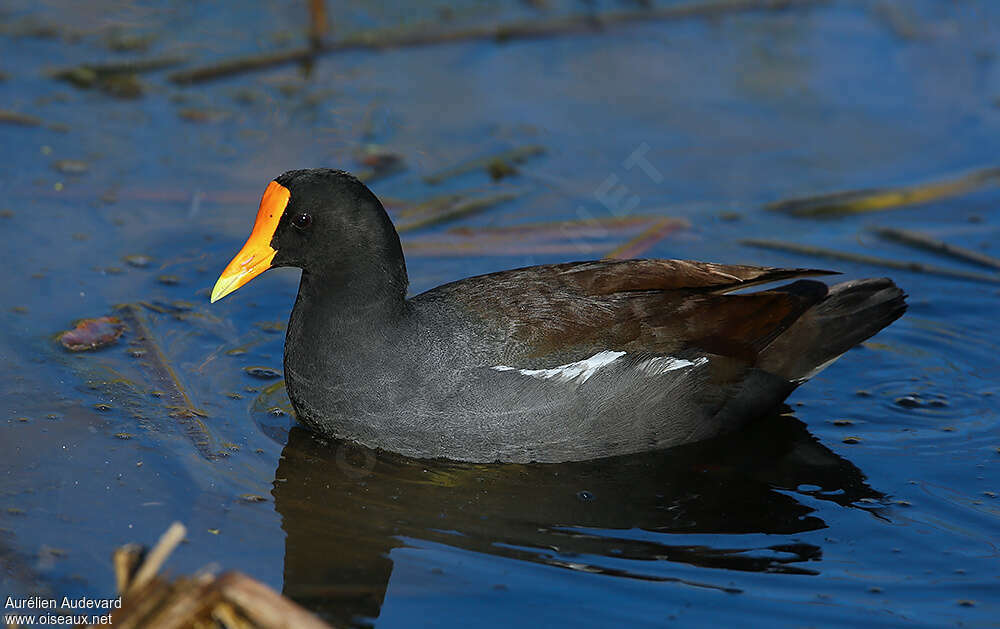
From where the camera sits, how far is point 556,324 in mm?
4812

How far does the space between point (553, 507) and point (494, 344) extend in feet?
2.03

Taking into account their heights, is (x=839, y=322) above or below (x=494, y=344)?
above

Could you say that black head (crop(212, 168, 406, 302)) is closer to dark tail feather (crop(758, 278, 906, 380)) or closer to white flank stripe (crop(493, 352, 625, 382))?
white flank stripe (crop(493, 352, 625, 382))

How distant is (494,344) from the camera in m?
4.75

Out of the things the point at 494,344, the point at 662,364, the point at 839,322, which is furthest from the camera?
the point at 839,322

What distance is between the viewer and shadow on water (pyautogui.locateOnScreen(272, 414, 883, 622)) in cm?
419

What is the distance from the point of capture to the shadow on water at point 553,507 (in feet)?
13.7

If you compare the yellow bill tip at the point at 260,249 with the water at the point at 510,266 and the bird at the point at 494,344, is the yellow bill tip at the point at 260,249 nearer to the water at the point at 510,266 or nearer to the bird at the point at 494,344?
the bird at the point at 494,344

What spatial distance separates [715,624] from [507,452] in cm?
113

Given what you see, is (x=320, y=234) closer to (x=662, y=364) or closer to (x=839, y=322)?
(x=662, y=364)

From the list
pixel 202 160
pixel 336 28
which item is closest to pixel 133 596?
pixel 202 160

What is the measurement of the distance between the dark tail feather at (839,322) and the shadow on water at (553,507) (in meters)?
0.32

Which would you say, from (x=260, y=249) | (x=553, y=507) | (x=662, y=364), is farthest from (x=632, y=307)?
(x=260, y=249)

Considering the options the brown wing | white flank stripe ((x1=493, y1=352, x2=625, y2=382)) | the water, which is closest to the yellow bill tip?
the water
